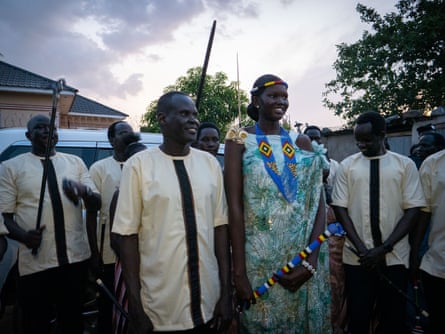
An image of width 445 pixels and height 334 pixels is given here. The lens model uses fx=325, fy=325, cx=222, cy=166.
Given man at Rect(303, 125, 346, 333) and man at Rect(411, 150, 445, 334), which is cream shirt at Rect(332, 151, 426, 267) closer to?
man at Rect(411, 150, 445, 334)

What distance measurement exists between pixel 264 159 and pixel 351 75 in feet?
48.8

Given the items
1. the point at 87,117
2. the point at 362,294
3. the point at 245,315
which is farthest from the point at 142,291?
the point at 87,117

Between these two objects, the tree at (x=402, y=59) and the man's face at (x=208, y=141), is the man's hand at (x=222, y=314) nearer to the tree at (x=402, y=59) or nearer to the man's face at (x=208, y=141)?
the man's face at (x=208, y=141)

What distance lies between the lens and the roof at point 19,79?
12859 mm

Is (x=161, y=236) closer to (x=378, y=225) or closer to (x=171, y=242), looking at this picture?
(x=171, y=242)

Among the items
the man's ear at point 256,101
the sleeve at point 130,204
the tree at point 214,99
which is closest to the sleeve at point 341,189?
the man's ear at point 256,101

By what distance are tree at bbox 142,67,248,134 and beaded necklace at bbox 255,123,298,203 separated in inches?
807

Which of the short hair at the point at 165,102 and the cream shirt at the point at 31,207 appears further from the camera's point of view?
Answer: the cream shirt at the point at 31,207

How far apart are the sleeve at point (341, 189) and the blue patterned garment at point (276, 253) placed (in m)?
0.81

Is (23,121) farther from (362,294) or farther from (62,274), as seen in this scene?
(362,294)

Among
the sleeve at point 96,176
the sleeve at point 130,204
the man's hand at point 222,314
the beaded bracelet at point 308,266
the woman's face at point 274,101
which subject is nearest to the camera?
the sleeve at point 130,204

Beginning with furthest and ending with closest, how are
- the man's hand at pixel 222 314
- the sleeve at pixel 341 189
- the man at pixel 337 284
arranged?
the man at pixel 337 284 → the sleeve at pixel 341 189 → the man's hand at pixel 222 314

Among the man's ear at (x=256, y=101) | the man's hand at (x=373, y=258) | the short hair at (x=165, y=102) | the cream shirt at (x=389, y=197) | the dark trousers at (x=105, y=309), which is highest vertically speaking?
the man's ear at (x=256, y=101)

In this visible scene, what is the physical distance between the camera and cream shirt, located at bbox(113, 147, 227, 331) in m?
1.74
